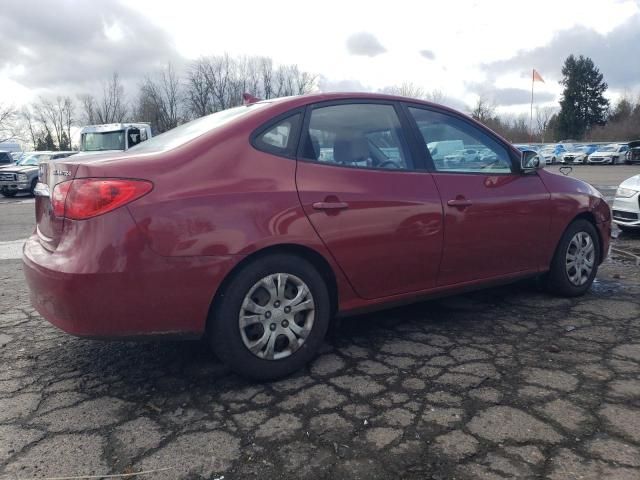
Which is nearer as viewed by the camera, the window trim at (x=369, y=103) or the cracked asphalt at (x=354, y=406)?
the cracked asphalt at (x=354, y=406)

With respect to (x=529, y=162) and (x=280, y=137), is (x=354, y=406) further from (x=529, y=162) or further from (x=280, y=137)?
(x=529, y=162)

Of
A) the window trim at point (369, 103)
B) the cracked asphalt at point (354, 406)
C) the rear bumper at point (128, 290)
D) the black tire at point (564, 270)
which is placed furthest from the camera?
the black tire at point (564, 270)

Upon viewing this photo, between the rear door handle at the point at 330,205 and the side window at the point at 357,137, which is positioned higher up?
the side window at the point at 357,137

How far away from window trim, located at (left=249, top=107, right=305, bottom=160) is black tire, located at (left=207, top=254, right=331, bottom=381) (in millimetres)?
570

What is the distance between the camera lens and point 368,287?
3.24 meters

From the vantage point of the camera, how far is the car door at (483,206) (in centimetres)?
357

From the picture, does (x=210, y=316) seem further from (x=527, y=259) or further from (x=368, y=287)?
(x=527, y=259)

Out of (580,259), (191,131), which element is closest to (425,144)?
(191,131)

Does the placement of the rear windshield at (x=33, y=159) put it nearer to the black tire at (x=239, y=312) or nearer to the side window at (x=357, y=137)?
the side window at (x=357, y=137)

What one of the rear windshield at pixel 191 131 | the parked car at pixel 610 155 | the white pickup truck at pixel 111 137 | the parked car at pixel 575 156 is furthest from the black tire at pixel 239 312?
the parked car at pixel 575 156

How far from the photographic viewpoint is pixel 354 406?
267cm

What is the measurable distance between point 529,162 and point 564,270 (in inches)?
37.3

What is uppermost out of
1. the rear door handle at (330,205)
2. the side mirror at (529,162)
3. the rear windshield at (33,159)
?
the rear windshield at (33,159)

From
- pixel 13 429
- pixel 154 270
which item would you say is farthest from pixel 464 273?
pixel 13 429
